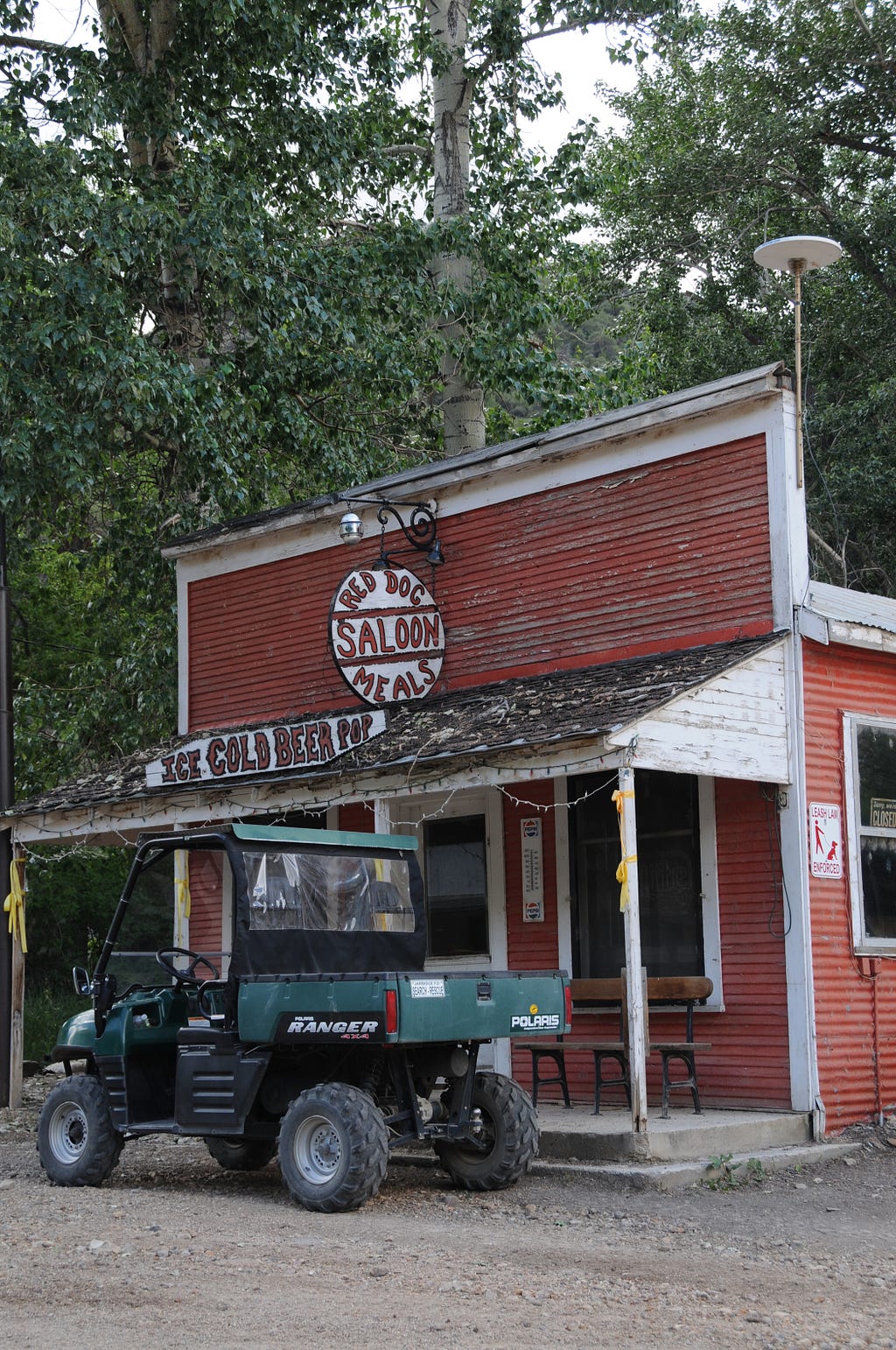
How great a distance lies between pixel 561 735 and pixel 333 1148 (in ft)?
10.3

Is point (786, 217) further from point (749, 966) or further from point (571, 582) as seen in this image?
point (749, 966)

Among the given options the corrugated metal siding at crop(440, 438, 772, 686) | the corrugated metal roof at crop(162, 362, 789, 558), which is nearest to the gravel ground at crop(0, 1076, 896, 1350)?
the corrugated metal siding at crop(440, 438, 772, 686)

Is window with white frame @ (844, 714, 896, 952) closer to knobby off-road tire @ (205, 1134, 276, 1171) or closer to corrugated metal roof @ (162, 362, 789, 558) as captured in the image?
corrugated metal roof @ (162, 362, 789, 558)

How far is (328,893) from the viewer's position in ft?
32.3

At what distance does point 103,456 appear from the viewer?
21188 mm

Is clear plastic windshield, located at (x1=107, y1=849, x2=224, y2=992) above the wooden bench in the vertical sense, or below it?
above

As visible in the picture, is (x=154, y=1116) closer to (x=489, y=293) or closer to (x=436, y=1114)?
(x=436, y=1114)

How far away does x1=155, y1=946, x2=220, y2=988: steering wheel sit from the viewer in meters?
9.37

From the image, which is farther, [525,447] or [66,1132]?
[525,447]

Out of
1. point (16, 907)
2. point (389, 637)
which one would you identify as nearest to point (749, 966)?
point (389, 637)

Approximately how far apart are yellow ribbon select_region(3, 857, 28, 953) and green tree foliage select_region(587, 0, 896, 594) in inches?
629

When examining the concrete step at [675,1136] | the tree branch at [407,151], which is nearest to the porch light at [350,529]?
the concrete step at [675,1136]

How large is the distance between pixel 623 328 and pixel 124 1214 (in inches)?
921

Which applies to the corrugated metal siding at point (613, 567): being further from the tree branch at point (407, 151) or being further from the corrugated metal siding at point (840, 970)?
the tree branch at point (407, 151)
